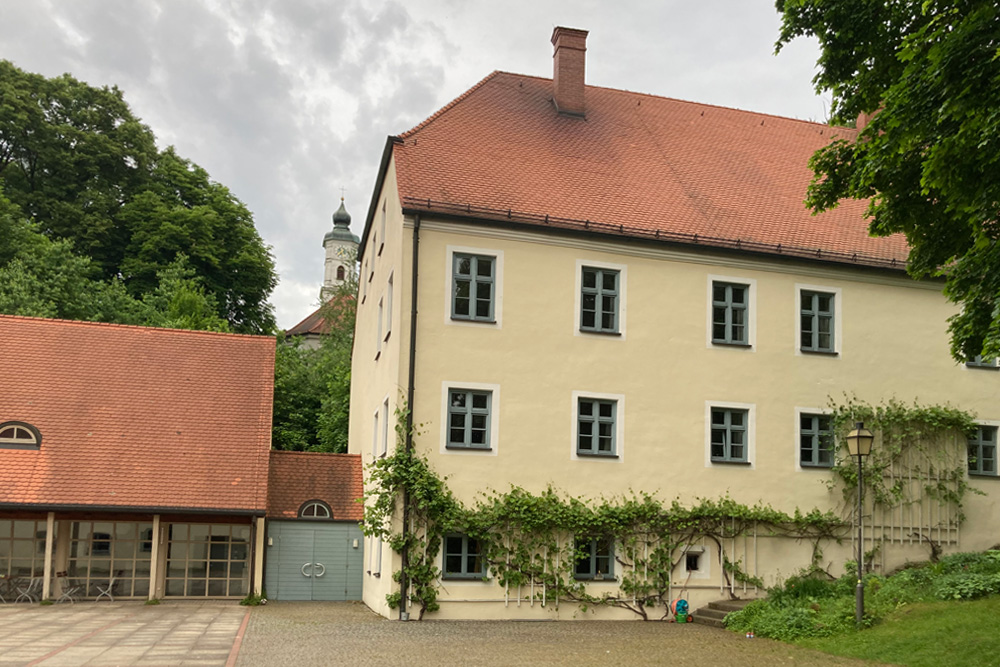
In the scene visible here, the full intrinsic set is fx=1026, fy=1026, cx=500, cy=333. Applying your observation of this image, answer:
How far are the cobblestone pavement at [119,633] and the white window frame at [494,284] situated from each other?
264 inches

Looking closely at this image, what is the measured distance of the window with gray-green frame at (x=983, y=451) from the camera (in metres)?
22.0

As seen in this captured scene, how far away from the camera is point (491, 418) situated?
63.0ft

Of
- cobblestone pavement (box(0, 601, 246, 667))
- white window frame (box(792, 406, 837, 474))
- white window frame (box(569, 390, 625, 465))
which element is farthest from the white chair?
white window frame (box(792, 406, 837, 474))

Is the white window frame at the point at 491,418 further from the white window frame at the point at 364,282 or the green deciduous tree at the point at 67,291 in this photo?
the green deciduous tree at the point at 67,291

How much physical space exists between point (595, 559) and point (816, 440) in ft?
17.8

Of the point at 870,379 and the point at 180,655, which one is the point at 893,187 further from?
the point at 180,655

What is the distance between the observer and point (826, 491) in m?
20.8

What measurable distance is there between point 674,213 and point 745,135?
19.0ft

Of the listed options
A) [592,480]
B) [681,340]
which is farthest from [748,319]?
[592,480]

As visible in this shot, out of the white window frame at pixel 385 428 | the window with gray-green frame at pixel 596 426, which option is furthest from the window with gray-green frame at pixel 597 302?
the white window frame at pixel 385 428

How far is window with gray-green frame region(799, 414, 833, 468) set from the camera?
21078 mm

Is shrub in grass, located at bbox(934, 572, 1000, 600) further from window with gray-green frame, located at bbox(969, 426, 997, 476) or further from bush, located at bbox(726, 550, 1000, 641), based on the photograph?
window with gray-green frame, located at bbox(969, 426, 997, 476)

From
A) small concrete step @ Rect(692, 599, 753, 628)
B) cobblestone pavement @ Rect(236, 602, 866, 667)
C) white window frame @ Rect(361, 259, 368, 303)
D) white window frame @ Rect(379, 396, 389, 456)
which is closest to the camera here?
cobblestone pavement @ Rect(236, 602, 866, 667)

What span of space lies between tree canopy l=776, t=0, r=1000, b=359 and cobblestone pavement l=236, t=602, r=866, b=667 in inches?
212
